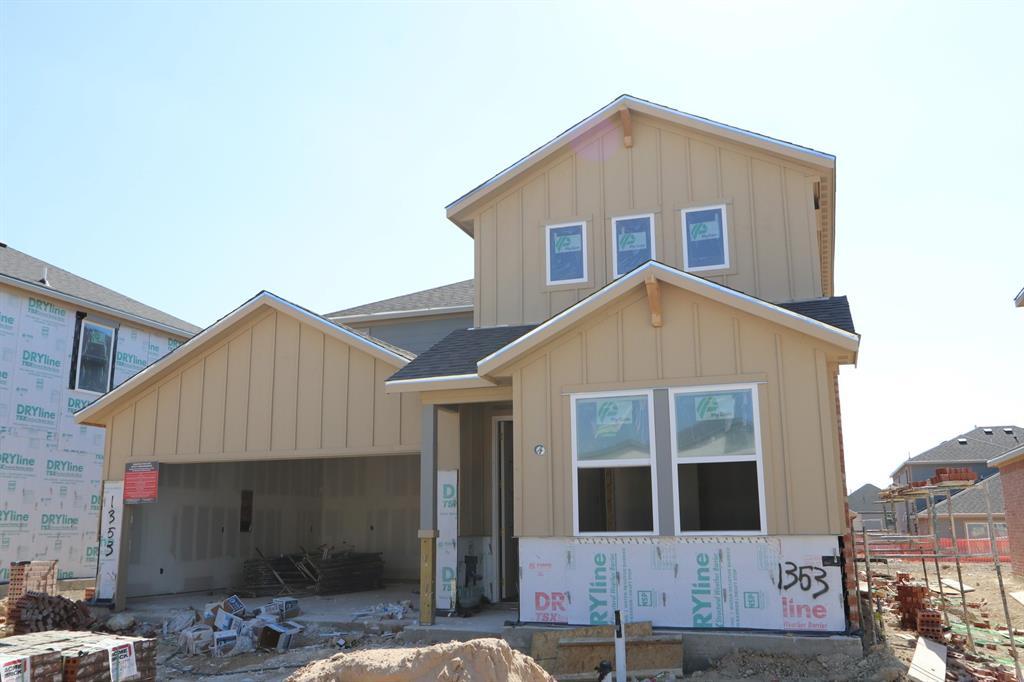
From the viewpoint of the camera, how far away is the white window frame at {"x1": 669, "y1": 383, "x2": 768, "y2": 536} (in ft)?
31.8

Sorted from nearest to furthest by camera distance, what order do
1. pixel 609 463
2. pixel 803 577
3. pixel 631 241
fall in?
pixel 803 577, pixel 609 463, pixel 631 241

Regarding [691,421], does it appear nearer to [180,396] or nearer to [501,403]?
[501,403]

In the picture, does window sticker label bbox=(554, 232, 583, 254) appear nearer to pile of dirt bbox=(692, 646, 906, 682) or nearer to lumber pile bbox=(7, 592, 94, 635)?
pile of dirt bbox=(692, 646, 906, 682)

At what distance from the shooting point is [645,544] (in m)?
10.1

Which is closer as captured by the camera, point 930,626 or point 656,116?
point 930,626

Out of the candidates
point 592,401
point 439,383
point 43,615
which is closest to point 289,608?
point 43,615

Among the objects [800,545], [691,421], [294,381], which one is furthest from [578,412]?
[294,381]

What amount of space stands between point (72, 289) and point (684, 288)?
54.0 feet

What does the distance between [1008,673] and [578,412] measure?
6017 mm

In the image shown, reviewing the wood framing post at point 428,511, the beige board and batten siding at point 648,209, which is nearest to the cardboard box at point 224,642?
→ the wood framing post at point 428,511

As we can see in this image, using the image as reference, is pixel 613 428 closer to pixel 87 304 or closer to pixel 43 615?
pixel 43 615

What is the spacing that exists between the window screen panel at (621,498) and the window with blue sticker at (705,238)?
340 centimetres

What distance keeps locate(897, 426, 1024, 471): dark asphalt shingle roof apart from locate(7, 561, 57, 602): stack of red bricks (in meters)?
53.3

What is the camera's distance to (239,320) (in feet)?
46.5
